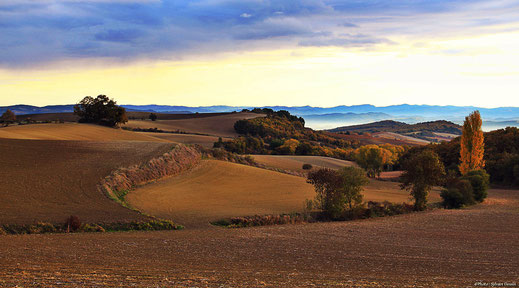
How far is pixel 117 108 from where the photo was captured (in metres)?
76.2

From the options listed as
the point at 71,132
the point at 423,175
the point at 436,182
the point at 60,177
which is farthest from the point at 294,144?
the point at 60,177

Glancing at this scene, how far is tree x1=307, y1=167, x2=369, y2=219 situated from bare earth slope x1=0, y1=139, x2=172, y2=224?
12877 millimetres

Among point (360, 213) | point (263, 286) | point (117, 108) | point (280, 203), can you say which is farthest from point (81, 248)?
point (117, 108)

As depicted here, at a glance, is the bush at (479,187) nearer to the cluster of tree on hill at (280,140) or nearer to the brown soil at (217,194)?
the brown soil at (217,194)

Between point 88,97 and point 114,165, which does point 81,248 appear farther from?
point 88,97

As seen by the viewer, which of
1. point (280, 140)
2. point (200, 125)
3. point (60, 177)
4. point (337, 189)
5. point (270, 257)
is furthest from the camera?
point (200, 125)

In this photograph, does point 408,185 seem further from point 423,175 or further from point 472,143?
point 472,143

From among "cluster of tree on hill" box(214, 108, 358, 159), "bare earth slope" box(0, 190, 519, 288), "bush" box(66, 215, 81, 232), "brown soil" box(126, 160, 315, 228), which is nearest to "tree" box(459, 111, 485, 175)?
"brown soil" box(126, 160, 315, 228)

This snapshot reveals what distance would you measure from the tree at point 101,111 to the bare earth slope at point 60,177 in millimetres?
32209

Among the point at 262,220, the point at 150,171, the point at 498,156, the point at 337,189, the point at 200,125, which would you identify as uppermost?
the point at 200,125

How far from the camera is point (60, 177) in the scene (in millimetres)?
30125

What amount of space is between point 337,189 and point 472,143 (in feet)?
108

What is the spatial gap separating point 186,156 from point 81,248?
2831 cm

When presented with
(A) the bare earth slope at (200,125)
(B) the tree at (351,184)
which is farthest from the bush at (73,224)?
(A) the bare earth slope at (200,125)
